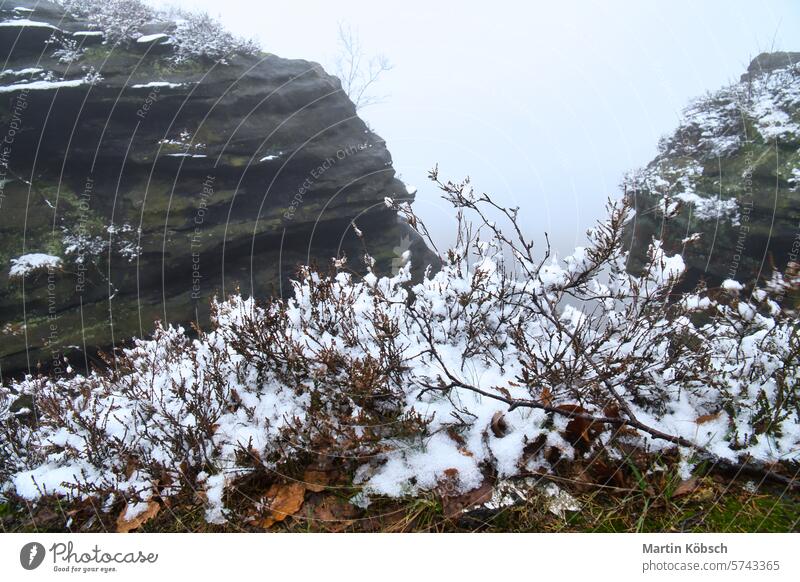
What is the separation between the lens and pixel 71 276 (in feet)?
30.1

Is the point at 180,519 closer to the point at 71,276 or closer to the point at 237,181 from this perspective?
the point at 71,276

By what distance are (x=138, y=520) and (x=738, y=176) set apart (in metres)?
11.0

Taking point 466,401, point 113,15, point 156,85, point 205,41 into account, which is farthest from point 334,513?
point 113,15

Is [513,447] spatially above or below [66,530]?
above

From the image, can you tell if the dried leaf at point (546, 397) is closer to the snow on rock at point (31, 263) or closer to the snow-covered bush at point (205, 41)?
the snow on rock at point (31, 263)

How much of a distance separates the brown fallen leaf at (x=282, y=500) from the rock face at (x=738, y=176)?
24.2 feet

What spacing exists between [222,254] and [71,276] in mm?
3298

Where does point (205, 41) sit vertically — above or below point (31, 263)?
above

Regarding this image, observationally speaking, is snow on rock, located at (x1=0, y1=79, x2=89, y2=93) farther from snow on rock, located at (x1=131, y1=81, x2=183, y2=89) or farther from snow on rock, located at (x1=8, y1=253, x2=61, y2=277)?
snow on rock, located at (x1=8, y1=253, x2=61, y2=277)

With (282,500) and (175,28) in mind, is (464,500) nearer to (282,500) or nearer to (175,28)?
(282,500)

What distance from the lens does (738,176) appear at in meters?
8.16
